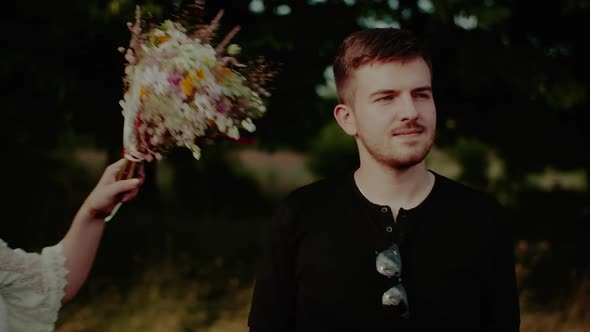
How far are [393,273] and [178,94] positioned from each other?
3.31ft

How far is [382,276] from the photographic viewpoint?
2125 mm

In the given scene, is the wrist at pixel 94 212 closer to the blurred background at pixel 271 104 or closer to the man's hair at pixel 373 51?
the man's hair at pixel 373 51

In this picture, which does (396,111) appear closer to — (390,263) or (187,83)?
(390,263)

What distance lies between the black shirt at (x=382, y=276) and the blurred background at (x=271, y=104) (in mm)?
2504

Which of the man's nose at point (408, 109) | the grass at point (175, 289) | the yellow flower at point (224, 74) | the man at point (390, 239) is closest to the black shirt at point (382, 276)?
the man at point (390, 239)

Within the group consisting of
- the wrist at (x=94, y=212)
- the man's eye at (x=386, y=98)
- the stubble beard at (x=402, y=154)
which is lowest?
the wrist at (x=94, y=212)

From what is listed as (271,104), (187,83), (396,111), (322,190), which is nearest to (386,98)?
(396,111)

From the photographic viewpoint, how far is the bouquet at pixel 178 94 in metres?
2.14

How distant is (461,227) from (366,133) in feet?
1.62

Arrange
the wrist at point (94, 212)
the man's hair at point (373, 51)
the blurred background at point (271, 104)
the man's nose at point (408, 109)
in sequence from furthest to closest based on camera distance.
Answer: the blurred background at point (271, 104)
the wrist at point (94, 212)
the man's hair at point (373, 51)
the man's nose at point (408, 109)

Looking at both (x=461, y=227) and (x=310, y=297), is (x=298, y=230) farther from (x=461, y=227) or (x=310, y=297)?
(x=461, y=227)

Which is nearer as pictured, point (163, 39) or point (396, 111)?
point (396, 111)

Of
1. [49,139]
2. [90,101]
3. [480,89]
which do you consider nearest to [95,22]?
[90,101]

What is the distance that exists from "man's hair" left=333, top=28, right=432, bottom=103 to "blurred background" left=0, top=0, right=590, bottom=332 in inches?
88.5
